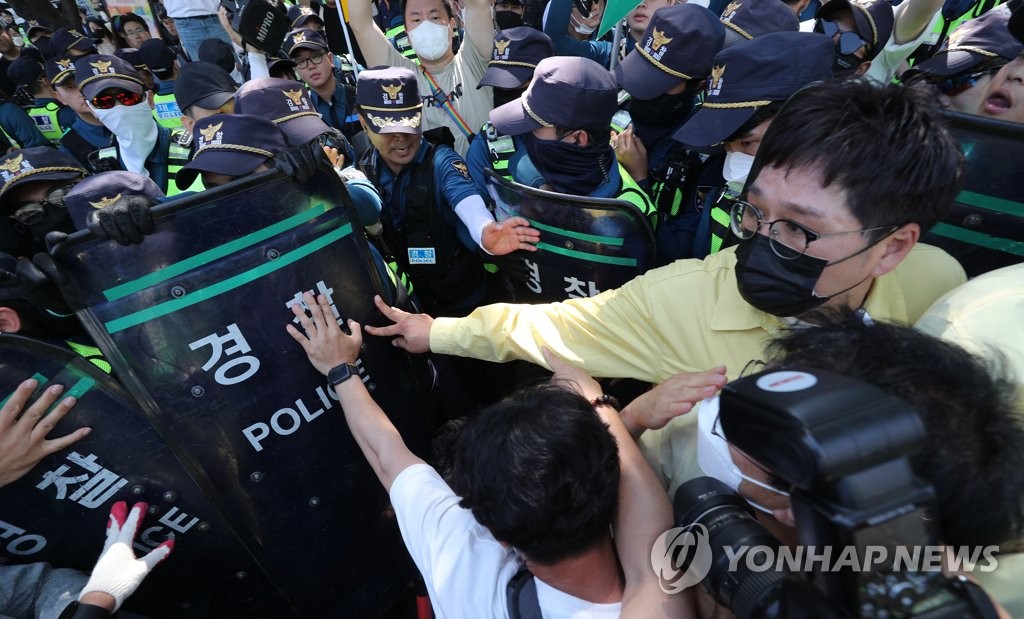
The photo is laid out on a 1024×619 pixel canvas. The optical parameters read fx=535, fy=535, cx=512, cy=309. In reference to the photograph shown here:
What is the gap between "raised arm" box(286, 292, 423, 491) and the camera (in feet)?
5.44

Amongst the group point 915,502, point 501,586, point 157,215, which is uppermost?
point 915,502

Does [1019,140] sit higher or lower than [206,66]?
higher

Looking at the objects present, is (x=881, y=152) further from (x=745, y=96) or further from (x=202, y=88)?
(x=202, y=88)

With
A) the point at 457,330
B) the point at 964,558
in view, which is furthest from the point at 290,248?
the point at 964,558

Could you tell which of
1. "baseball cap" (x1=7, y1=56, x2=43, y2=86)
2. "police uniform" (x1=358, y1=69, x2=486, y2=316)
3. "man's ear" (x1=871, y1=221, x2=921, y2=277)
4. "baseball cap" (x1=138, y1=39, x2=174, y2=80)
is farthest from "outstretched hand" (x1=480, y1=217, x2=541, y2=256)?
"baseball cap" (x1=7, y1=56, x2=43, y2=86)

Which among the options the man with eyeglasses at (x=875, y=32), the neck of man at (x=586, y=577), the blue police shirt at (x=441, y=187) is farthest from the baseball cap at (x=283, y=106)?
the man with eyeglasses at (x=875, y=32)

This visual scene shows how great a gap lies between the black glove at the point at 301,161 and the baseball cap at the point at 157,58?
6.07 meters

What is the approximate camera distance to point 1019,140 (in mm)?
1559

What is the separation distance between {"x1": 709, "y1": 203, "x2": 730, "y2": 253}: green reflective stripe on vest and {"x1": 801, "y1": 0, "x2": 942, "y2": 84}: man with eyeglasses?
1705mm

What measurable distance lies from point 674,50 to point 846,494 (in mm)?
2520

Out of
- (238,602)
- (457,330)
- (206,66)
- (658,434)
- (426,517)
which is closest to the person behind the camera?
Answer: (426,517)

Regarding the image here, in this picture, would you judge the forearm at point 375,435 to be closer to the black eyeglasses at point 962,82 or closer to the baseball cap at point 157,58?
the black eyeglasses at point 962,82

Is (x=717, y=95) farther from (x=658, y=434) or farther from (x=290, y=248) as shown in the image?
(x=290, y=248)

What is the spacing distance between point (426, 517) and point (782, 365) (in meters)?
0.95
